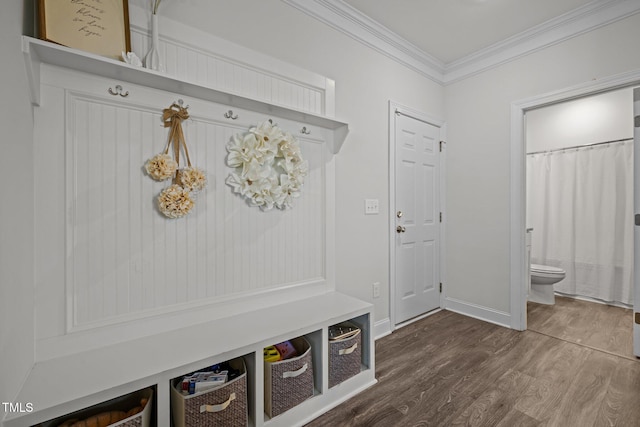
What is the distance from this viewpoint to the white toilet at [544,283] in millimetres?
3154

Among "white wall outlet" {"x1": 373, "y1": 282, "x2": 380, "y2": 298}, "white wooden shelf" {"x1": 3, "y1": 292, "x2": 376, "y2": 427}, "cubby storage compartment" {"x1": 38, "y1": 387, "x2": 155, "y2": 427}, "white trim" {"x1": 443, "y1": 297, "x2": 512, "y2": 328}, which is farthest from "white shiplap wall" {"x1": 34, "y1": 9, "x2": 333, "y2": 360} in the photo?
"white trim" {"x1": 443, "y1": 297, "x2": 512, "y2": 328}

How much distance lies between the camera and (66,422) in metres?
1.07

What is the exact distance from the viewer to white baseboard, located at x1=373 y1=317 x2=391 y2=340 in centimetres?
244

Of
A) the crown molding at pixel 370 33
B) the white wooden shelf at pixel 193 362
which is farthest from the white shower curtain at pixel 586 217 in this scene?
the white wooden shelf at pixel 193 362

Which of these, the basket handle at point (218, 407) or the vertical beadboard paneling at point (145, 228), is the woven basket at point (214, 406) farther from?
the vertical beadboard paneling at point (145, 228)

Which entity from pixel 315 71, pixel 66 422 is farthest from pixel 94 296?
pixel 315 71

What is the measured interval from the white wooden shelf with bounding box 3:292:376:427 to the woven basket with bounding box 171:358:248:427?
0.18 ft

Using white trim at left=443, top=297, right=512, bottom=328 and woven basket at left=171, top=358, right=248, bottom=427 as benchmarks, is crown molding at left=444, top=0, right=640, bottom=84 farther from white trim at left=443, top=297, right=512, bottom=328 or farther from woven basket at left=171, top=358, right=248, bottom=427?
woven basket at left=171, top=358, right=248, bottom=427

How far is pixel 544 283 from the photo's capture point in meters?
3.23

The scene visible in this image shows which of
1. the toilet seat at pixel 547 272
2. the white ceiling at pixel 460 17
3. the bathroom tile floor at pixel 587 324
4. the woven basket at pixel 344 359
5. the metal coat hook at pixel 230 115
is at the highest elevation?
the white ceiling at pixel 460 17

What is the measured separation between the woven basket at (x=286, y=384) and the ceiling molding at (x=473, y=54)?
2.19 m

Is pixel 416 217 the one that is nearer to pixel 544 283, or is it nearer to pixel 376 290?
pixel 376 290

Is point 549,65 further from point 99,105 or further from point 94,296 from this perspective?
point 94,296

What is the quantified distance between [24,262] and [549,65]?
142 inches
